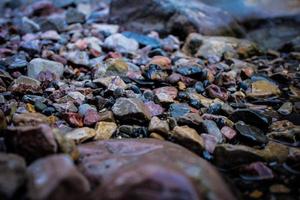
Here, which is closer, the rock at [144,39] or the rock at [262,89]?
the rock at [262,89]

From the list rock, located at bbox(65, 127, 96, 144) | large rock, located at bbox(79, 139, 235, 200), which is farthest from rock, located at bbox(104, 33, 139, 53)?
large rock, located at bbox(79, 139, 235, 200)

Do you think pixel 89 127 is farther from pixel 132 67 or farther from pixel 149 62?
pixel 149 62

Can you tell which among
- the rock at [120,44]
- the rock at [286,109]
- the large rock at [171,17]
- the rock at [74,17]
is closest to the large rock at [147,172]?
the rock at [286,109]

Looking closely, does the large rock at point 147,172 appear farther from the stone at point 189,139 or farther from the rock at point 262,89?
the rock at point 262,89

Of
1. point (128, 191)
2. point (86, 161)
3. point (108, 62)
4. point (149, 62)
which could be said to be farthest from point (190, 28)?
point (128, 191)

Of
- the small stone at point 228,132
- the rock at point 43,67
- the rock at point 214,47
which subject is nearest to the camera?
the small stone at point 228,132

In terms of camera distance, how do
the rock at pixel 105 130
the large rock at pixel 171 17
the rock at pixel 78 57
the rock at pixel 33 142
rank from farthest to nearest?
the large rock at pixel 171 17, the rock at pixel 78 57, the rock at pixel 105 130, the rock at pixel 33 142

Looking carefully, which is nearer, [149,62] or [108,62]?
[108,62]
